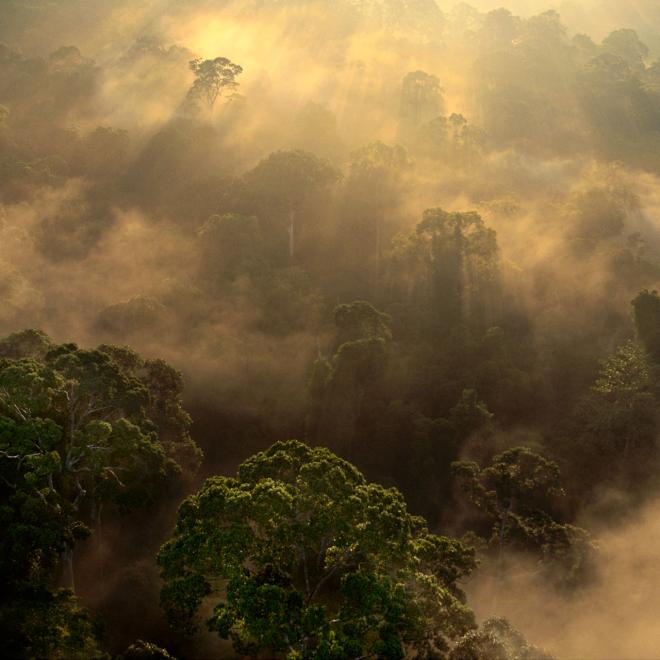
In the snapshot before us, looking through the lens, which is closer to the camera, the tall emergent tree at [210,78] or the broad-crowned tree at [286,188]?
the broad-crowned tree at [286,188]

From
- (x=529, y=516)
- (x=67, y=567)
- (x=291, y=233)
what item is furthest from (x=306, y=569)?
(x=291, y=233)

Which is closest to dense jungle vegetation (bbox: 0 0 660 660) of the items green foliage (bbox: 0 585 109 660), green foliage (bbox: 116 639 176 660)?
green foliage (bbox: 0 585 109 660)

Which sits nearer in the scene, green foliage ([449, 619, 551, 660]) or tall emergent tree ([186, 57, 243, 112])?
green foliage ([449, 619, 551, 660])

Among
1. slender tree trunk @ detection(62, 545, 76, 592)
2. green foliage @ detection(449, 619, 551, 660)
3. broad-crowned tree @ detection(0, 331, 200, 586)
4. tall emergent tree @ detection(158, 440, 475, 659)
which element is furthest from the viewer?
slender tree trunk @ detection(62, 545, 76, 592)

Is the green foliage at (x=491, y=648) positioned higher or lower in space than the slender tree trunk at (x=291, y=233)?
lower

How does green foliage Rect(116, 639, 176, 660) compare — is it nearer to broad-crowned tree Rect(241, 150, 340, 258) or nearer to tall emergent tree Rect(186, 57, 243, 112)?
broad-crowned tree Rect(241, 150, 340, 258)

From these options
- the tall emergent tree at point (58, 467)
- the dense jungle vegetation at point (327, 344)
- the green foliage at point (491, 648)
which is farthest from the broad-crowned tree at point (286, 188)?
the green foliage at point (491, 648)

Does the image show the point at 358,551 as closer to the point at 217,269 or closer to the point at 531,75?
the point at 217,269

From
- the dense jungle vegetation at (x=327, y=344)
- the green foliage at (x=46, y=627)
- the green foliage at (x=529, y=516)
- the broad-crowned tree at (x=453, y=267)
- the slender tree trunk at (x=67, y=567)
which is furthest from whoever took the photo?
the broad-crowned tree at (x=453, y=267)

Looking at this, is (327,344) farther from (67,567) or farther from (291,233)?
(67,567)

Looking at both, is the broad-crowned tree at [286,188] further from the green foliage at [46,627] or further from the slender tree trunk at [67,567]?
the green foliage at [46,627]
